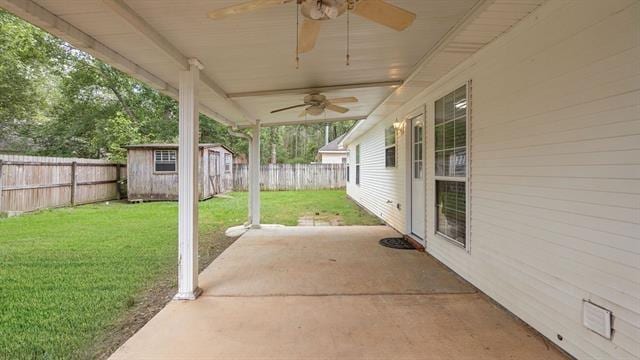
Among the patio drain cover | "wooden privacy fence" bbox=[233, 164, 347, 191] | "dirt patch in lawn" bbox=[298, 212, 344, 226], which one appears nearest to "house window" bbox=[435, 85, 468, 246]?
the patio drain cover

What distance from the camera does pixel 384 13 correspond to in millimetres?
2268

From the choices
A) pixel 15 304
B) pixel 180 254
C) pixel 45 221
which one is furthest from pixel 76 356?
pixel 45 221

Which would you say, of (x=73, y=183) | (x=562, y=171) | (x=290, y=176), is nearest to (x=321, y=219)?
(x=562, y=171)

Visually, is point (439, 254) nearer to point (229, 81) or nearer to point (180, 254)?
point (180, 254)

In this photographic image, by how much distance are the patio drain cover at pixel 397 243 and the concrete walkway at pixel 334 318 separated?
83 cm

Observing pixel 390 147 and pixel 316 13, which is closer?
pixel 316 13

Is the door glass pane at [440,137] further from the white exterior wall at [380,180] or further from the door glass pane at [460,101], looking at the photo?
the white exterior wall at [380,180]

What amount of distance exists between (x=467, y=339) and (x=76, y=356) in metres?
2.86

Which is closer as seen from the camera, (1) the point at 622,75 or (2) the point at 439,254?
(1) the point at 622,75

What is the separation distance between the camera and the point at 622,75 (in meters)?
1.95

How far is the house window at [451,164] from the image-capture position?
4.05 m

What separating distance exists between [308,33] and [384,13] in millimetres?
599

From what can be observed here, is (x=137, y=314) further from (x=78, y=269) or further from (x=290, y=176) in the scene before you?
(x=290, y=176)

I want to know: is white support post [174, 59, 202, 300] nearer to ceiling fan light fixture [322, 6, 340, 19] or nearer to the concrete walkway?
the concrete walkway
